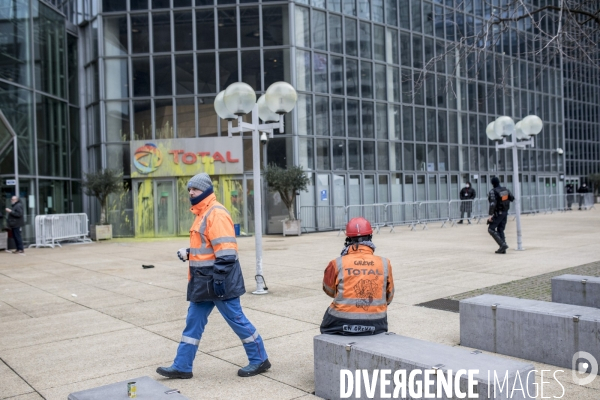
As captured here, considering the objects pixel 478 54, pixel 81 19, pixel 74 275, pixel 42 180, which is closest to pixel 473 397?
pixel 478 54

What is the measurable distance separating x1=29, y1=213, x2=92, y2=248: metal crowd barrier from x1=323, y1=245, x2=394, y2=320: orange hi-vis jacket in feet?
59.4

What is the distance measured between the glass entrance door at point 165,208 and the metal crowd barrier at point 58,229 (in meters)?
2.91

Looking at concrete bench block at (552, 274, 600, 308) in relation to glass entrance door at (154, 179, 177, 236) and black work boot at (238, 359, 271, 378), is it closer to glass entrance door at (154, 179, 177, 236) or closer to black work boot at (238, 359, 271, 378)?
black work boot at (238, 359, 271, 378)

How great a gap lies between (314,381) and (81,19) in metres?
26.4

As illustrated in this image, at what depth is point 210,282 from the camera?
17.5ft

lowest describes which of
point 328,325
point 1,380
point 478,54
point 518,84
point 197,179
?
point 1,380

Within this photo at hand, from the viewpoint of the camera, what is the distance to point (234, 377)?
18.2 feet

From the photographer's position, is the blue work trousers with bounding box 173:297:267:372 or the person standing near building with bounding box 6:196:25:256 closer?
the blue work trousers with bounding box 173:297:267:372

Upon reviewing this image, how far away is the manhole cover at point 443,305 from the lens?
830 centimetres

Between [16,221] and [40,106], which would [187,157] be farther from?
[16,221]

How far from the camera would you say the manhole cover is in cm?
830

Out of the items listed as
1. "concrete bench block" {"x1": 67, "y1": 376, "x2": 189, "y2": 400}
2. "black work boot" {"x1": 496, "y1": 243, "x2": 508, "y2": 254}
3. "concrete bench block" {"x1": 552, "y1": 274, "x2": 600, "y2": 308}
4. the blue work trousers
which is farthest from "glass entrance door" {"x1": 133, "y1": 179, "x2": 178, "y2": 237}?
"concrete bench block" {"x1": 67, "y1": 376, "x2": 189, "y2": 400}

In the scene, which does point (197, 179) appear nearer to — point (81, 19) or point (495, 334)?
point (495, 334)

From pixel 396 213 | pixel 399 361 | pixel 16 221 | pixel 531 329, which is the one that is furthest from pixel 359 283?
pixel 396 213
